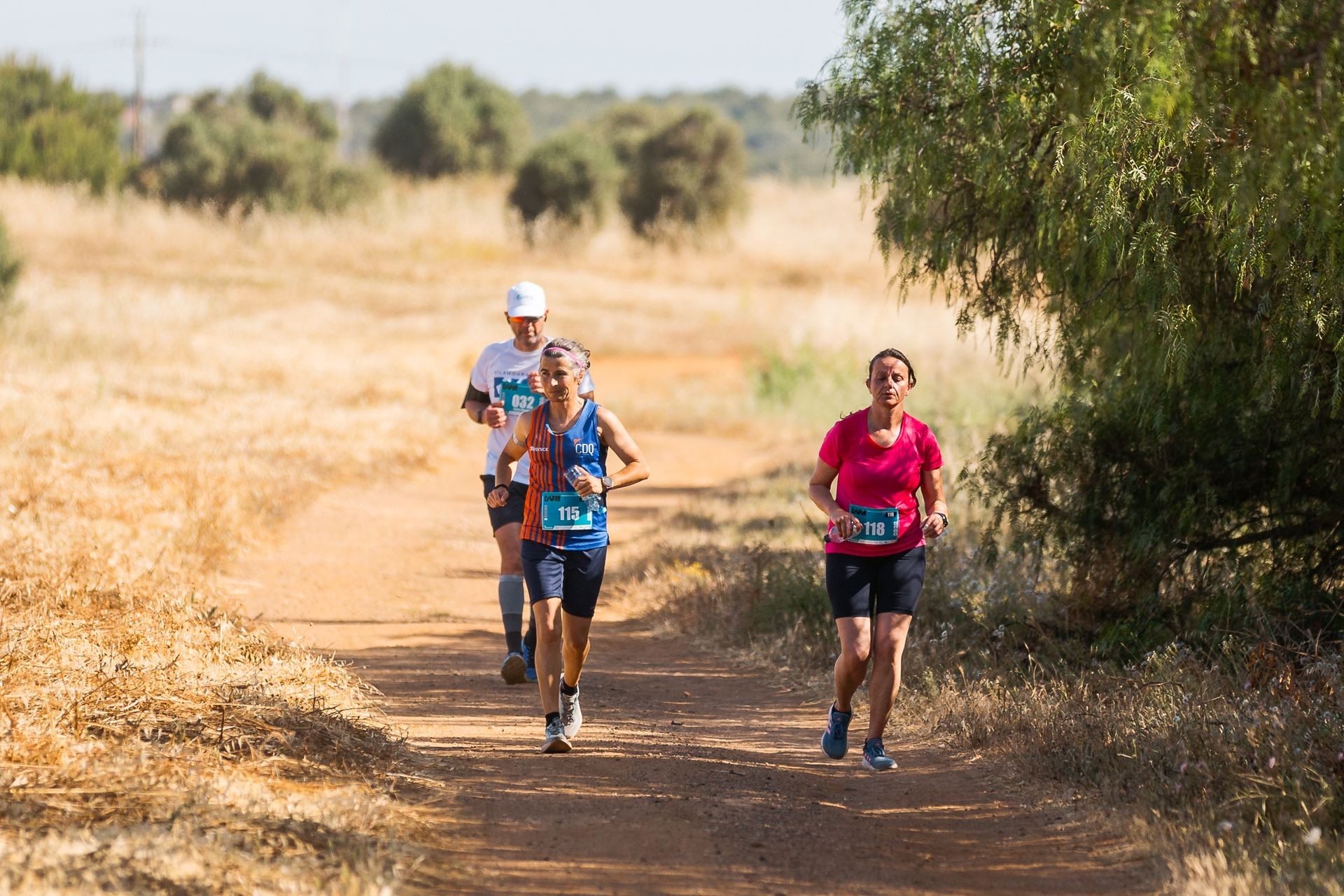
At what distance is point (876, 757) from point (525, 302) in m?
3.07

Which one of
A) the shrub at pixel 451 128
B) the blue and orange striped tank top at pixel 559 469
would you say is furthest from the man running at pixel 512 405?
the shrub at pixel 451 128

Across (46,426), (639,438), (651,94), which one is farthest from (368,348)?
(651,94)

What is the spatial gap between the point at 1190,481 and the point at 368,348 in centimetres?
2076

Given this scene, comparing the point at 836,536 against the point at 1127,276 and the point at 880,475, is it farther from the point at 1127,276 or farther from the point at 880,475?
the point at 1127,276

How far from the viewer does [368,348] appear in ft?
89.2

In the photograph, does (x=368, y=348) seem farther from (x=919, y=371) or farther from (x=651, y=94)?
(x=651, y=94)

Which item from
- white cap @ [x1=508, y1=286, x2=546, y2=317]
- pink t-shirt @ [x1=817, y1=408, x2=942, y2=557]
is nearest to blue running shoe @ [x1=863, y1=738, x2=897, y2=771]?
pink t-shirt @ [x1=817, y1=408, x2=942, y2=557]

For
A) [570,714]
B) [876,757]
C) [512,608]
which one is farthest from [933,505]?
[512,608]

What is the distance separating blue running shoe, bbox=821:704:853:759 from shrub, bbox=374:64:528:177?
56.8 meters

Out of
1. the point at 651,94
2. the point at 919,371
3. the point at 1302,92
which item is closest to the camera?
the point at 1302,92

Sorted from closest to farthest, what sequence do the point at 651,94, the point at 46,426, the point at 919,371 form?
the point at 46,426, the point at 919,371, the point at 651,94

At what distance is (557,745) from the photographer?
649 cm

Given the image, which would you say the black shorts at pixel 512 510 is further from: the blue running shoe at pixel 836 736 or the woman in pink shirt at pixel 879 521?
the blue running shoe at pixel 836 736

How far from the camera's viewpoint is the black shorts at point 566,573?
6.41 m
